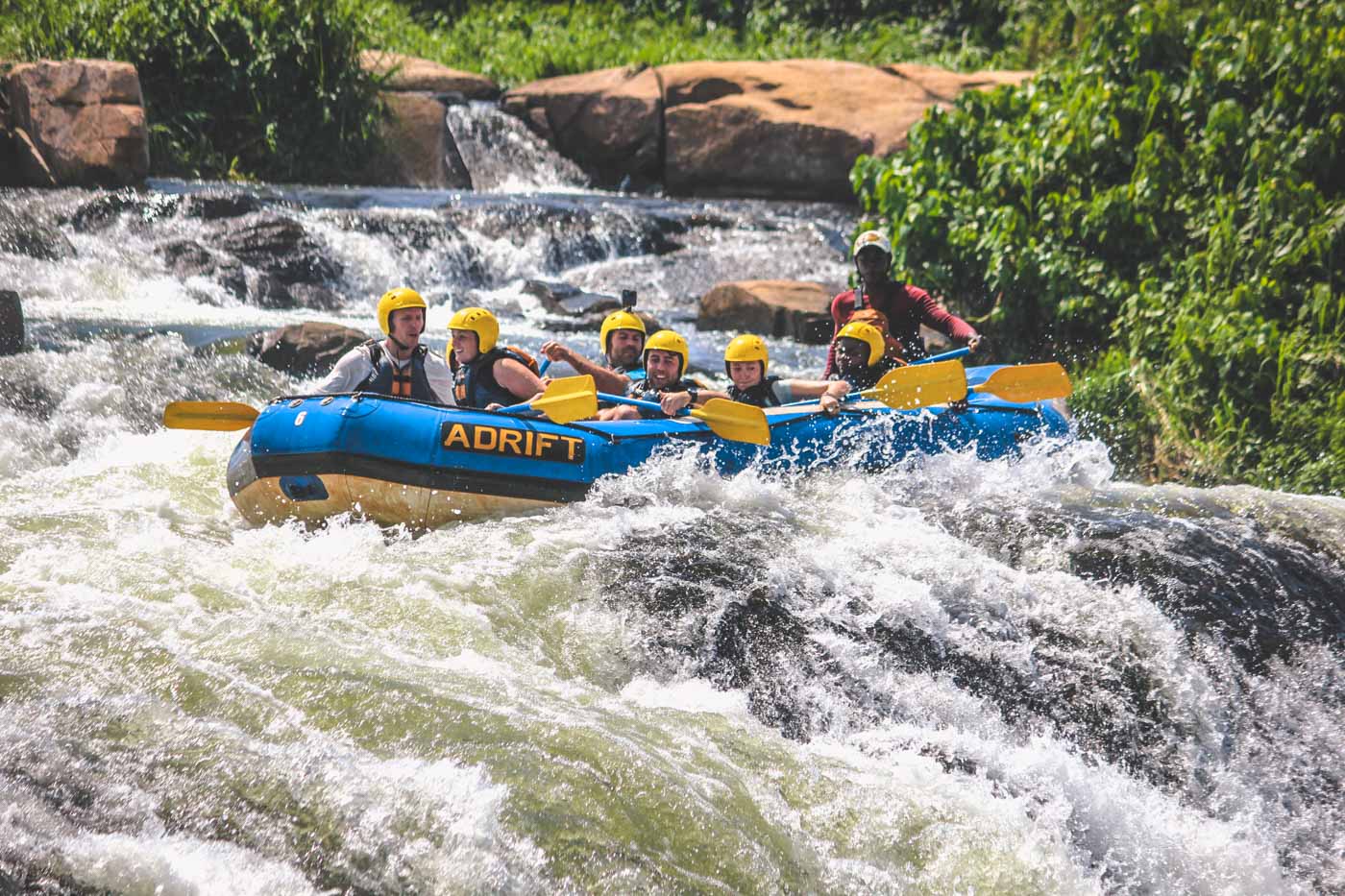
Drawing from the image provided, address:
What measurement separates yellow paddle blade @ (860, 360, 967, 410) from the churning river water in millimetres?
336

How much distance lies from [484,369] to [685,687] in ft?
8.59

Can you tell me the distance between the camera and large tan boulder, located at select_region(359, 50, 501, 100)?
16.4 metres

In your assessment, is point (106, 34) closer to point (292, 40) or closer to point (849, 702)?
point (292, 40)

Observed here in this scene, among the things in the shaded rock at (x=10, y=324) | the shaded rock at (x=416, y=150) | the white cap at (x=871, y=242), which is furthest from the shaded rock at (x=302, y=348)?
the shaded rock at (x=416, y=150)

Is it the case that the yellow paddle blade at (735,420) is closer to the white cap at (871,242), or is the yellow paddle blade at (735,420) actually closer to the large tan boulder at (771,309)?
the white cap at (871,242)

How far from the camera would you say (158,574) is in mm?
4762

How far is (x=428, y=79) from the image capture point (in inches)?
660

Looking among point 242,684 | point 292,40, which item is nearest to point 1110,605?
point 242,684

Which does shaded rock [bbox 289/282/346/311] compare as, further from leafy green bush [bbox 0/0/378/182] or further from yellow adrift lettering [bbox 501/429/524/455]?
yellow adrift lettering [bbox 501/429/524/455]

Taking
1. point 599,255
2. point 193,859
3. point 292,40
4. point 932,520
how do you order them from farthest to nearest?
point 292,40 < point 599,255 < point 932,520 < point 193,859

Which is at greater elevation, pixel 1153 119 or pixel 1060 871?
pixel 1153 119

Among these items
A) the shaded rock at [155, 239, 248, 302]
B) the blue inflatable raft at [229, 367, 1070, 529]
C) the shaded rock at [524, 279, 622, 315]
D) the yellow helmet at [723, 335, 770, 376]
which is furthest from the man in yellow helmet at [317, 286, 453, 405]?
the shaded rock at [155, 239, 248, 302]

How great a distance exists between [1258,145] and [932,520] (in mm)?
3903

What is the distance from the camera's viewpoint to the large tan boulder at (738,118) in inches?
607
